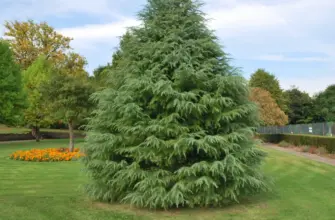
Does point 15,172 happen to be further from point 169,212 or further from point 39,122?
point 39,122

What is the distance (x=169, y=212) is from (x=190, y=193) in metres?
0.56

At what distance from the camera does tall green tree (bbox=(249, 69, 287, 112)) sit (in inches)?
2087

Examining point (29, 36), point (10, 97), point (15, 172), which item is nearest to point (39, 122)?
point (10, 97)

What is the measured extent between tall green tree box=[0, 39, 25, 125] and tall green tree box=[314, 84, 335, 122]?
46376mm

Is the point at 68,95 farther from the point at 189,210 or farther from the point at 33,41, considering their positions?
the point at 33,41

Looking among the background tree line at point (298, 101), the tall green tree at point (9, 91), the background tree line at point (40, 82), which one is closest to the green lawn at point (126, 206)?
the background tree line at point (40, 82)

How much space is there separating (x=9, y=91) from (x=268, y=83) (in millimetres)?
39221

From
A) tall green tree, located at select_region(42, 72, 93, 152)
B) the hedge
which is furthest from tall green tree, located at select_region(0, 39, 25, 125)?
the hedge

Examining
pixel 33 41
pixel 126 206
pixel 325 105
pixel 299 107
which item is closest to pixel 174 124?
pixel 126 206

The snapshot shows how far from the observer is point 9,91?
26297 millimetres

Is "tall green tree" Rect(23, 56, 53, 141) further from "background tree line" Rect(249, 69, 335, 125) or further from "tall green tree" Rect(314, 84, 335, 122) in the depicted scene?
"tall green tree" Rect(314, 84, 335, 122)

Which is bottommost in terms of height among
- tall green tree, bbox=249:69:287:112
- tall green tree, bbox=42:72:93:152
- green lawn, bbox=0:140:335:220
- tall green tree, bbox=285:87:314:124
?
green lawn, bbox=0:140:335:220

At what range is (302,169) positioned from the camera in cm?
1292

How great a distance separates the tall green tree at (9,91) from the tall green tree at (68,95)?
9696mm
